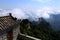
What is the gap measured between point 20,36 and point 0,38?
1785mm

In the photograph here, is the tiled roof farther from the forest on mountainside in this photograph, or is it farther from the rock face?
the forest on mountainside

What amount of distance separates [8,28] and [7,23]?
363 mm

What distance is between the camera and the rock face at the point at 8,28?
8.48 meters

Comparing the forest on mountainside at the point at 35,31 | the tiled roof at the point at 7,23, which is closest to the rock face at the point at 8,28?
the tiled roof at the point at 7,23

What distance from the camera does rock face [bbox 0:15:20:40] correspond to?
8.48 metres

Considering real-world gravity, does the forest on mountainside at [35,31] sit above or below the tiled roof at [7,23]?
below

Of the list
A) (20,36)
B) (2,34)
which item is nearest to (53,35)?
(20,36)

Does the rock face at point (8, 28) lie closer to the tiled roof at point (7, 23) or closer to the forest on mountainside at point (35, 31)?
the tiled roof at point (7, 23)

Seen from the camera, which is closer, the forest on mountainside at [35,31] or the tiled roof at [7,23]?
the tiled roof at [7,23]

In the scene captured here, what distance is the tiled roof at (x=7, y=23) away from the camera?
8.55 metres

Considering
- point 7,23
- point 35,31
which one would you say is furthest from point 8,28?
point 35,31

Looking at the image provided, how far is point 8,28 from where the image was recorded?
8820 millimetres

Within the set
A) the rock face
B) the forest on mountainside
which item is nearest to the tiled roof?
the rock face

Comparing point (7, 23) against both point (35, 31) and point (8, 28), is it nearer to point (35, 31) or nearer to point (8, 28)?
point (8, 28)
